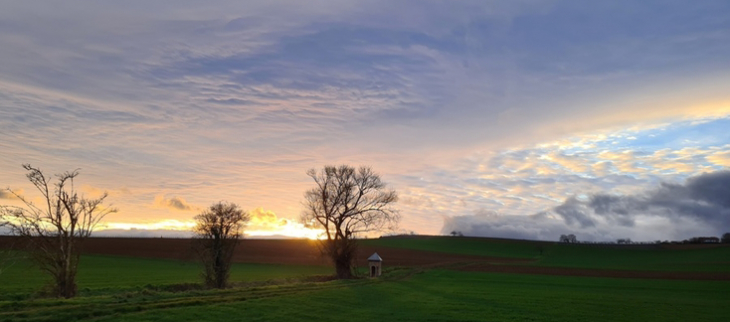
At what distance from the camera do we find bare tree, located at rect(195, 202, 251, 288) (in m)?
40.5

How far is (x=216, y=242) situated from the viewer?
133 feet

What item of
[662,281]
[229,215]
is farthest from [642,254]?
[229,215]

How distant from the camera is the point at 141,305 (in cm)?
2334

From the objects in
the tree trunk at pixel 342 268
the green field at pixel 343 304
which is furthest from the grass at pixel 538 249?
the green field at pixel 343 304

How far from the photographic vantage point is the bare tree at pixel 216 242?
40.5 metres

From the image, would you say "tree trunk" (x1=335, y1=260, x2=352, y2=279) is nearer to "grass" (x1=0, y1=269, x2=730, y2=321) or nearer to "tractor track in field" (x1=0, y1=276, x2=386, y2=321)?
"grass" (x1=0, y1=269, x2=730, y2=321)

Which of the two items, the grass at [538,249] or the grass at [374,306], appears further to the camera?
the grass at [538,249]

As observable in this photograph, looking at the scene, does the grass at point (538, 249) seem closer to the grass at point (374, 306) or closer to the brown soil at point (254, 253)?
the brown soil at point (254, 253)

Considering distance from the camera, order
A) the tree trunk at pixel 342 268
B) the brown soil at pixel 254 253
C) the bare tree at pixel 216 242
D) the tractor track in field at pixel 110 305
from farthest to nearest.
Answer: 1. the brown soil at pixel 254 253
2. the tree trunk at pixel 342 268
3. the bare tree at pixel 216 242
4. the tractor track in field at pixel 110 305

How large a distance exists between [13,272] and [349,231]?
3524 cm

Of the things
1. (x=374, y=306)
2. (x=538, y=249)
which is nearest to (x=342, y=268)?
(x=374, y=306)

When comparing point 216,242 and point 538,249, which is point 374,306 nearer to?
point 216,242

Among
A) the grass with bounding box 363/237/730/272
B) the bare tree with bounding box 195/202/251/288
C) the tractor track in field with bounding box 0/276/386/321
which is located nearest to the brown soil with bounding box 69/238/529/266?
the grass with bounding box 363/237/730/272

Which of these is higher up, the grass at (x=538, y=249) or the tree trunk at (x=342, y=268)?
the grass at (x=538, y=249)
